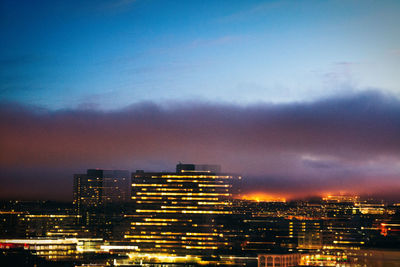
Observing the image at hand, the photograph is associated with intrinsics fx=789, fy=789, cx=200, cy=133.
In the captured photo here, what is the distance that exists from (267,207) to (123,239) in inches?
1927

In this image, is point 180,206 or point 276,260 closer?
point 276,260

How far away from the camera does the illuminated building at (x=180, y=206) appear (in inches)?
5704

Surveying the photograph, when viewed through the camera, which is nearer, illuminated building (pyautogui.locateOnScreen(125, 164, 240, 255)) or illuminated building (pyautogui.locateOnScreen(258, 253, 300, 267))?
illuminated building (pyautogui.locateOnScreen(258, 253, 300, 267))

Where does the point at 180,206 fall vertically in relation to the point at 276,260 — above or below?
above

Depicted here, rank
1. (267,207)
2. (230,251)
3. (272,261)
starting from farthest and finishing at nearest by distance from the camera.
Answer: (267,207), (230,251), (272,261)

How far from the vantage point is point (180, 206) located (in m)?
147

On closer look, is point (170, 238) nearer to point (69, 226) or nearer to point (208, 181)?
Result: point (208, 181)

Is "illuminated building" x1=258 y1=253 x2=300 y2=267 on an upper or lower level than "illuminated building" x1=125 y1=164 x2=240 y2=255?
lower

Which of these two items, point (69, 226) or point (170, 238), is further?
point (69, 226)

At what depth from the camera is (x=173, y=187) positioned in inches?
5787

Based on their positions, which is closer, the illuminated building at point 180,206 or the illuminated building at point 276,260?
the illuminated building at point 276,260

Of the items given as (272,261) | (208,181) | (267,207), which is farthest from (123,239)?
(267,207)

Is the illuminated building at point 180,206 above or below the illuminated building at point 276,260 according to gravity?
above

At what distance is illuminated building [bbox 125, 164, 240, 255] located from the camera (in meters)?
145
